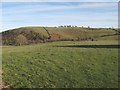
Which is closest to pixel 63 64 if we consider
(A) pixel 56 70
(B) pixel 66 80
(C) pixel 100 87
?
(A) pixel 56 70

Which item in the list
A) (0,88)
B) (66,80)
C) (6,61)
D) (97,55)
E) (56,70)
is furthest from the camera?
(97,55)

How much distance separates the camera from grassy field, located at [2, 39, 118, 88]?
2667 centimetres

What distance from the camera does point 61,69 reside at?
2978cm

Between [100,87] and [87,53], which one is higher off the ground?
[87,53]

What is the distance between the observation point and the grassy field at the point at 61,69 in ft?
87.5

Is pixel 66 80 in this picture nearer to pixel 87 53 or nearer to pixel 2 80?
pixel 2 80

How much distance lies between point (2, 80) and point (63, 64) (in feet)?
23.7

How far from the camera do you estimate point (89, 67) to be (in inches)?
1203

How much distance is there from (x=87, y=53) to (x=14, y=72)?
1078 cm

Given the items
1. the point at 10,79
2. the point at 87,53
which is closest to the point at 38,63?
the point at 10,79

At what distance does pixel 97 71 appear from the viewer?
29.6 meters

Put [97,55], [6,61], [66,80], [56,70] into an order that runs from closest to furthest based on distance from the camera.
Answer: [66,80] → [56,70] → [6,61] → [97,55]

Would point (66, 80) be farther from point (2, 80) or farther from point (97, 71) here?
point (2, 80)

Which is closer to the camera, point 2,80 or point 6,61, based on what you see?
point 2,80
